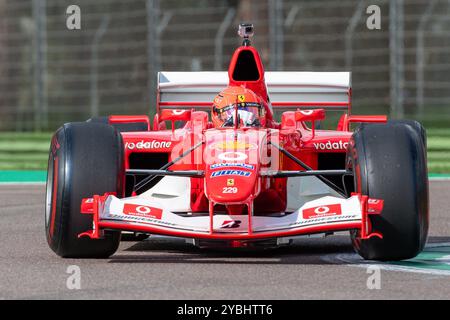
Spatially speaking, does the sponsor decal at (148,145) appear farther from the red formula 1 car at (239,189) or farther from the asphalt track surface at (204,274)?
the asphalt track surface at (204,274)

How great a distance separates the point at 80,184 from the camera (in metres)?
8.62

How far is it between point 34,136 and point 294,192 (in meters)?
13.2

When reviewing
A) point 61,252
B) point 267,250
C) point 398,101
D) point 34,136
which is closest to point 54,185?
point 61,252

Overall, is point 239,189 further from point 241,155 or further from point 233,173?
point 241,155

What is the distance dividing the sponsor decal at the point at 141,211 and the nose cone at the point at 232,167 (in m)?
0.35

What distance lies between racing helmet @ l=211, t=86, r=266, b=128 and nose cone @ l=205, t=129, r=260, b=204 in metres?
0.44

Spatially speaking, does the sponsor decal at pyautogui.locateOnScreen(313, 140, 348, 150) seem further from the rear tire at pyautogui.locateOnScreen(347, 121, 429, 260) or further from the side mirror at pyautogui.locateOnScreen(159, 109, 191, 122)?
the rear tire at pyautogui.locateOnScreen(347, 121, 429, 260)

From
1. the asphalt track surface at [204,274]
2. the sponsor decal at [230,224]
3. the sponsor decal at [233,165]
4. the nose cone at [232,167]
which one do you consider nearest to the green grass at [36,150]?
the asphalt track surface at [204,274]

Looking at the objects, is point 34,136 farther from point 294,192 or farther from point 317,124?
point 294,192

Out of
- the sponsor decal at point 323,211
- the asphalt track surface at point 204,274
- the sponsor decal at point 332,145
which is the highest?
the sponsor decal at point 332,145

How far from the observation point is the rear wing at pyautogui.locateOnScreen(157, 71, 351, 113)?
460 inches

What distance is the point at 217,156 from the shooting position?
29.0ft

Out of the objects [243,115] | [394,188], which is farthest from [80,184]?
[394,188]

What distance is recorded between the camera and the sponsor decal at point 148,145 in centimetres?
1003
